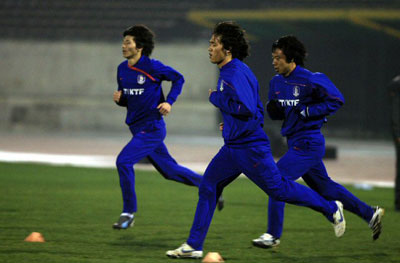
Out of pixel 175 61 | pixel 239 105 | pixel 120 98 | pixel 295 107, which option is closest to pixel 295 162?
pixel 295 107

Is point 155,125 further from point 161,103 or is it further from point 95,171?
point 95,171

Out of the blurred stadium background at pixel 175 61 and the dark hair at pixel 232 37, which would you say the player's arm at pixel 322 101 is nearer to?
the dark hair at pixel 232 37

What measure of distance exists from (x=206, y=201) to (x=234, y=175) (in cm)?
30

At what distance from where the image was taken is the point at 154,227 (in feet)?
27.3

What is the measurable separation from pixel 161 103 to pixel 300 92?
5.78ft

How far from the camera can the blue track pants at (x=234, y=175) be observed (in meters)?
6.24

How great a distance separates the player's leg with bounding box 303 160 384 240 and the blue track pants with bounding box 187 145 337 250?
777 millimetres

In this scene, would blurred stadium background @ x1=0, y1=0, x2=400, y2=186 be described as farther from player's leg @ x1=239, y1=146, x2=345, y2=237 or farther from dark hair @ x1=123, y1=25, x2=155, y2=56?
player's leg @ x1=239, y1=146, x2=345, y2=237

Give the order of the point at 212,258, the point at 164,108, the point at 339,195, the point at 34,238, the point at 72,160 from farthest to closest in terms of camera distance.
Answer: the point at 72,160
the point at 164,108
the point at 339,195
the point at 34,238
the point at 212,258

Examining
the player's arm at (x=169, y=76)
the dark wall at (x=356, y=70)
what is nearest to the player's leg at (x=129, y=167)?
the player's arm at (x=169, y=76)

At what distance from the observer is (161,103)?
8.21 metres

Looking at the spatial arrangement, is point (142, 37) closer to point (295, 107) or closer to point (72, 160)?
point (295, 107)

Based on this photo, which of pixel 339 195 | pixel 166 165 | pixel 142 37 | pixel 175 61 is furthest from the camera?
pixel 175 61

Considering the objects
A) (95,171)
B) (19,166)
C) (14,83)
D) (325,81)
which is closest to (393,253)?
(325,81)
